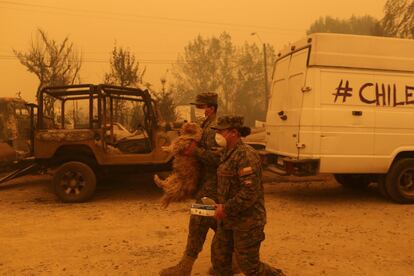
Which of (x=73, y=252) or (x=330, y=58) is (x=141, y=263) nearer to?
(x=73, y=252)

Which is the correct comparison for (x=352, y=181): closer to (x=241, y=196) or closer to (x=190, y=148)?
(x=190, y=148)

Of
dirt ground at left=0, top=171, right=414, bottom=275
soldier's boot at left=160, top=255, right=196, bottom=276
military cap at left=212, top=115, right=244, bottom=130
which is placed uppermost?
military cap at left=212, top=115, right=244, bottom=130

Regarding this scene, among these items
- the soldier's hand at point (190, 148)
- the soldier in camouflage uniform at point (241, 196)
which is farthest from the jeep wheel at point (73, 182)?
the soldier in camouflage uniform at point (241, 196)

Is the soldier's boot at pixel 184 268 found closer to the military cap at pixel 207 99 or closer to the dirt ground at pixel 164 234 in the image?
the dirt ground at pixel 164 234

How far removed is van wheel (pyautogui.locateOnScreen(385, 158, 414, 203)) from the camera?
7391 mm

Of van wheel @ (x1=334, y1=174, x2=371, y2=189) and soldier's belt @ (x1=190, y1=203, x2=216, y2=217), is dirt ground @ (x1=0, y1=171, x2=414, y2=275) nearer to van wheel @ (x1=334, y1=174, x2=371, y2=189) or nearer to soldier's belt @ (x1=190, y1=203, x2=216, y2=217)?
van wheel @ (x1=334, y1=174, x2=371, y2=189)

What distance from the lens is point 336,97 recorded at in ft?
23.4

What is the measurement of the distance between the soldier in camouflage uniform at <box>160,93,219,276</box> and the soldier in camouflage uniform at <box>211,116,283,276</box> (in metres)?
0.50

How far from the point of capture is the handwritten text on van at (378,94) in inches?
282

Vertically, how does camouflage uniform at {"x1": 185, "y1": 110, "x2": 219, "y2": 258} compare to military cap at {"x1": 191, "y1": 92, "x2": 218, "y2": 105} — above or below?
below

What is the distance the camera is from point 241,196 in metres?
3.26

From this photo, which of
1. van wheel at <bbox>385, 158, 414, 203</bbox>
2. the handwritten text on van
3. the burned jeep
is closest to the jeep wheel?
the burned jeep

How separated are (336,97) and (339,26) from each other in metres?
51.5

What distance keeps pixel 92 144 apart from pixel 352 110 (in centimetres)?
463
